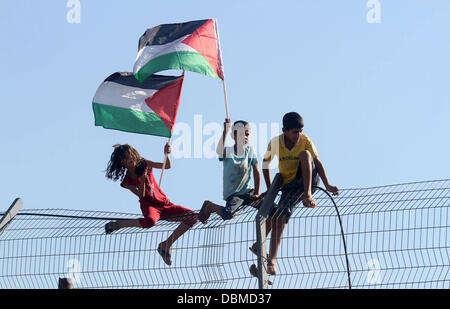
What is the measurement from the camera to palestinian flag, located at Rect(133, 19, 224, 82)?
11.9 metres

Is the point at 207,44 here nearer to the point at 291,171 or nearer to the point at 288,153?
the point at 288,153

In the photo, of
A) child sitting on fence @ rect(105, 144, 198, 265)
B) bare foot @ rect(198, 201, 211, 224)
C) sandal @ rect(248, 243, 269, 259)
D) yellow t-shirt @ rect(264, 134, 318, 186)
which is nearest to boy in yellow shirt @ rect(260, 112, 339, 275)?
yellow t-shirt @ rect(264, 134, 318, 186)

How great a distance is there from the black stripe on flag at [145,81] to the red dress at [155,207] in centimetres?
144

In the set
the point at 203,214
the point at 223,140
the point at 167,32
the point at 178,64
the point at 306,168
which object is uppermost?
the point at 167,32

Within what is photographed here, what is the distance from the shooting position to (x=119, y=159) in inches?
433

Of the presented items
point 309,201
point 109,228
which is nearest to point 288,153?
point 309,201

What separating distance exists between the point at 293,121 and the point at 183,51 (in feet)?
8.92

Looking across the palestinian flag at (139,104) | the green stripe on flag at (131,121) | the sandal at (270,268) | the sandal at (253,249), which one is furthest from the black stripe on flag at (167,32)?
the sandal at (270,268)

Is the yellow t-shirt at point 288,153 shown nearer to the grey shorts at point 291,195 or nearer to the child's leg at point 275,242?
the grey shorts at point 291,195

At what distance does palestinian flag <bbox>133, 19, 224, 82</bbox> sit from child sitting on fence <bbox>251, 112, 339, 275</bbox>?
2.29 metres

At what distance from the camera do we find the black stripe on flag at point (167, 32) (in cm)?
A: 1230

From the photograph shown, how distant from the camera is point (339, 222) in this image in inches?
320

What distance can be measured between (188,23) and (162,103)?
133 centimetres
